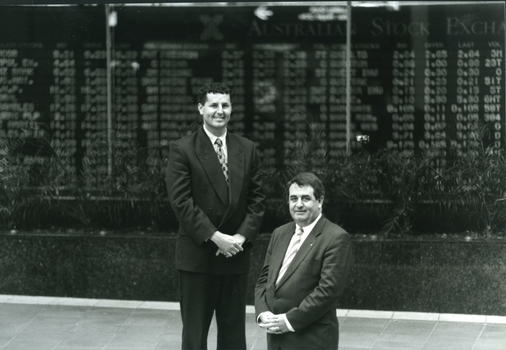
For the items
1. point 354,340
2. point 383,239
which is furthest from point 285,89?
point 354,340

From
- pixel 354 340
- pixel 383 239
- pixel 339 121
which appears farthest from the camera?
pixel 339 121

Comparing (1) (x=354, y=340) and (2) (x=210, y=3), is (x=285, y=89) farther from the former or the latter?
(1) (x=354, y=340)

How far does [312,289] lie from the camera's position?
474 cm

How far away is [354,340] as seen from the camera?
283 inches

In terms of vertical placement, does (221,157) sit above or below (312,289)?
above

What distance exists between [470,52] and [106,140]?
3.31 meters

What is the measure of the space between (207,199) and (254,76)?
3.14 m

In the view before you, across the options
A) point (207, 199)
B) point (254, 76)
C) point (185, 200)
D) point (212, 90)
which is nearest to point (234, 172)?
point (207, 199)

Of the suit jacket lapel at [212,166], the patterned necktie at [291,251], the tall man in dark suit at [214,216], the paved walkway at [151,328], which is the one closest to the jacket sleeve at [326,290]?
the patterned necktie at [291,251]

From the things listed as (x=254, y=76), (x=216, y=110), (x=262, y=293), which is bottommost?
(x=262, y=293)

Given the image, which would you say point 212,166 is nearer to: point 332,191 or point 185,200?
point 185,200

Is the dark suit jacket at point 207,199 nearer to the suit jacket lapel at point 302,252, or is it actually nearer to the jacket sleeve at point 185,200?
the jacket sleeve at point 185,200

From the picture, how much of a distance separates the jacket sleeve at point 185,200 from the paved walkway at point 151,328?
5.05 ft

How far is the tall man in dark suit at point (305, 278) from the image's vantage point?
4.64 metres
